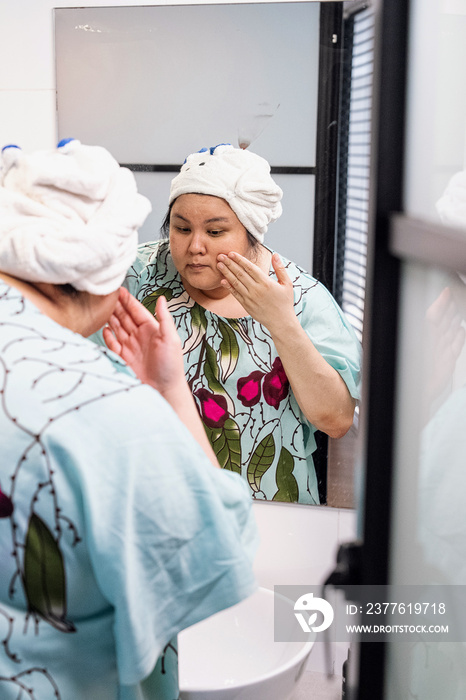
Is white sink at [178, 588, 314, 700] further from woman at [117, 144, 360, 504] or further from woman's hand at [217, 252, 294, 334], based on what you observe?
woman's hand at [217, 252, 294, 334]

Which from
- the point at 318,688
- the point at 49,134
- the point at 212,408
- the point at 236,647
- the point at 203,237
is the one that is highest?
the point at 49,134

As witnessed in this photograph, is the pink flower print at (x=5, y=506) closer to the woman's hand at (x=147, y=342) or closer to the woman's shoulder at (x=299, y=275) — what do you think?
the woman's hand at (x=147, y=342)

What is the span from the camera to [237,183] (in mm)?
1050

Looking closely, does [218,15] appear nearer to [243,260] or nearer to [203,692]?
[243,260]

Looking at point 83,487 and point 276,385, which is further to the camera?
point 276,385

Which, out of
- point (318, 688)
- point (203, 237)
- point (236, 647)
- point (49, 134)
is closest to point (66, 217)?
A: point (203, 237)

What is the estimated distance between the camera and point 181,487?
56 cm

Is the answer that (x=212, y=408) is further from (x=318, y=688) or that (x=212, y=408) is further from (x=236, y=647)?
(x=318, y=688)

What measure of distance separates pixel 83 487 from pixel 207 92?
82 cm

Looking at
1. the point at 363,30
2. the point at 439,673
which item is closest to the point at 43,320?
the point at 439,673

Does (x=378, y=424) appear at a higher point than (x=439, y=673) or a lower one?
higher

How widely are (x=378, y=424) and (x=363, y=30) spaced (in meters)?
0.74
